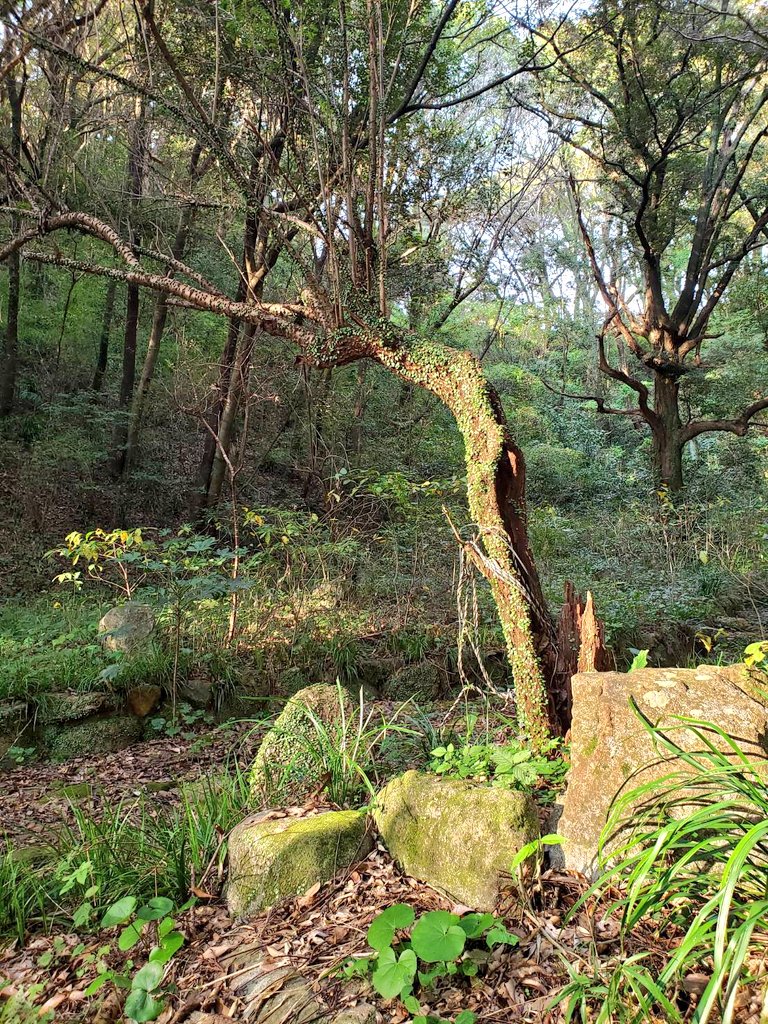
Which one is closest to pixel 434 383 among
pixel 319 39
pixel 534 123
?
pixel 319 39

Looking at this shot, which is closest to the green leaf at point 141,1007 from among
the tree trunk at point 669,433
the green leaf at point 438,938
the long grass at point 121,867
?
the long grass at point 121,867

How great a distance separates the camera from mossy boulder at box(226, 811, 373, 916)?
2031mm

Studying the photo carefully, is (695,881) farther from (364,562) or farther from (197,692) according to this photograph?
(364,562)

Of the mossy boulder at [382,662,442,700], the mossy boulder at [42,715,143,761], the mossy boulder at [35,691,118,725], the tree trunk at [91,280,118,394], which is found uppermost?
the tree trunk at [91,280,118,394]

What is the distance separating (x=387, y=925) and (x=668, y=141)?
36.1 feet

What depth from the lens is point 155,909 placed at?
1980mm

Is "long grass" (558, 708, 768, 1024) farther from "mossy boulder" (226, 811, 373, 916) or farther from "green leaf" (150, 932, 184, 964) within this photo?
"green leaf" (150, 932, 184, 964)

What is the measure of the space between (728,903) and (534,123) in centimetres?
918

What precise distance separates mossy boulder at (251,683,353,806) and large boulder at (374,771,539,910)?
0.54 metres

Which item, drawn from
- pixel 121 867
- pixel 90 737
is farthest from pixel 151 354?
pixel 121 867

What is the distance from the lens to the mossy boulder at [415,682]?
206 inches

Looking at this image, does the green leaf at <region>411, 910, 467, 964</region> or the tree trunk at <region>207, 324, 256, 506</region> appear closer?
the green leaf at <region>411, 910, 467, 964</region>

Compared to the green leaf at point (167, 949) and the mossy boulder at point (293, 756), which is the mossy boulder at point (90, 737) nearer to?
the mossy boulder at point (293, 756)

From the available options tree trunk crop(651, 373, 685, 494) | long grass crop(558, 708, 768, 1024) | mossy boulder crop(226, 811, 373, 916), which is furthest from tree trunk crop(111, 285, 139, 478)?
long grass crop(558, 708, 768, 1024)
